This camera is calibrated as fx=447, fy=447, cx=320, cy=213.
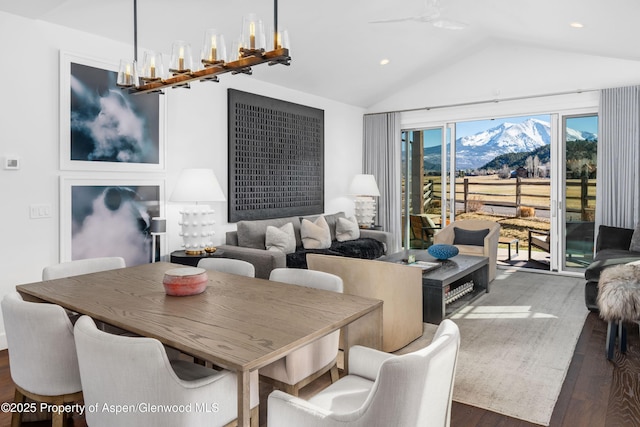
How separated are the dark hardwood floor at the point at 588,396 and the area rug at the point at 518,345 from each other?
0.07 metres

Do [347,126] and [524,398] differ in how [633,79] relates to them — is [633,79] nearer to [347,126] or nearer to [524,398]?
[347,126]

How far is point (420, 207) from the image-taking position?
743 centimetres

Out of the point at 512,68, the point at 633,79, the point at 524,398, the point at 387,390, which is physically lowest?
the point at 524,398

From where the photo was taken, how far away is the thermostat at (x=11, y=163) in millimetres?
3312

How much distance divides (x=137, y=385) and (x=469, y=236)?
506cm

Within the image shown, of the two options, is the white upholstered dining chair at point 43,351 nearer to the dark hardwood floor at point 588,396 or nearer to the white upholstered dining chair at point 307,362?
the dark hardwood floor at point 588,396

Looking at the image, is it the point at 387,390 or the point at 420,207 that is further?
the point at 420,207

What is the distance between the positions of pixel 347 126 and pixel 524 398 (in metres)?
5.29

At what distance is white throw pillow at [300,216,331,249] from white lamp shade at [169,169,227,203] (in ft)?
4.90

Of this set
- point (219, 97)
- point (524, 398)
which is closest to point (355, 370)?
point (524, 398)

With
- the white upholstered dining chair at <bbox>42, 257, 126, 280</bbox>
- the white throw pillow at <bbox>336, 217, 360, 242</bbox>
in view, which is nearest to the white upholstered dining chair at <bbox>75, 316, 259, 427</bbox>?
the white upholstered dining chair at <bbox>42, 257, 126, 280</bbox>

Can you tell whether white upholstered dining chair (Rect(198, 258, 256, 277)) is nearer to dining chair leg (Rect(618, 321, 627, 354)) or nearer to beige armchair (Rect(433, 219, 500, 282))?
dining chair leg (Rect(618, 321, 627, 354))

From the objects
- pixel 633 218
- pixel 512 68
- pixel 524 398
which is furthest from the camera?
pixel 512 68

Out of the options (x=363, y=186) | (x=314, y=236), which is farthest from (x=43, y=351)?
(x=363, y=186)
